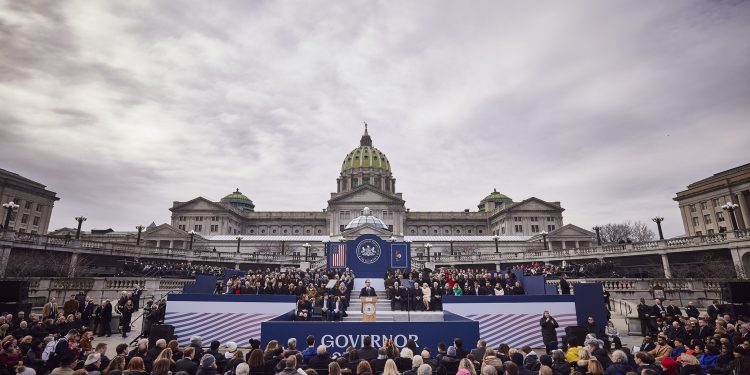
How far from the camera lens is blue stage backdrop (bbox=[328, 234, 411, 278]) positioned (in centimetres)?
3016

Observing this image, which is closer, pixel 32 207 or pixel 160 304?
pixel 160 304

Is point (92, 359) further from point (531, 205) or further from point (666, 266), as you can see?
point (531, 205)

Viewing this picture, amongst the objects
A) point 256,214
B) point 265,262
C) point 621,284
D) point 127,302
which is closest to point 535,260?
point 621,284

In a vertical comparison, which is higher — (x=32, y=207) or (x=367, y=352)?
(x=32, y=207)

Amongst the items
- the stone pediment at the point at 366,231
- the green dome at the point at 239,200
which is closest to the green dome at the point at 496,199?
the stone pediment at the point at 366,231

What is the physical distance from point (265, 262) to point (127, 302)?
4301 cm

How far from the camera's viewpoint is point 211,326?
16.9 meters

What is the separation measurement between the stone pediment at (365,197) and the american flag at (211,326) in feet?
243

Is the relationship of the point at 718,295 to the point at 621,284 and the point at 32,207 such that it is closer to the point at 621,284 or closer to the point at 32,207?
the point at 621,284

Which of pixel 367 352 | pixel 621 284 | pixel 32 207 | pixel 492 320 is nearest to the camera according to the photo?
pixel 367 352

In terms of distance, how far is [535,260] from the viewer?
2194 inches

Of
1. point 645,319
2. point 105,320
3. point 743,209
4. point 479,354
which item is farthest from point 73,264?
point 743,209

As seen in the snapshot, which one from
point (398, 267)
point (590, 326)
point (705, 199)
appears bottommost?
point (590, 326)

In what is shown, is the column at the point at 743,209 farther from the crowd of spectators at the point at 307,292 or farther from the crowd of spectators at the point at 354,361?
the crowd of spectators at the point at 354,361
